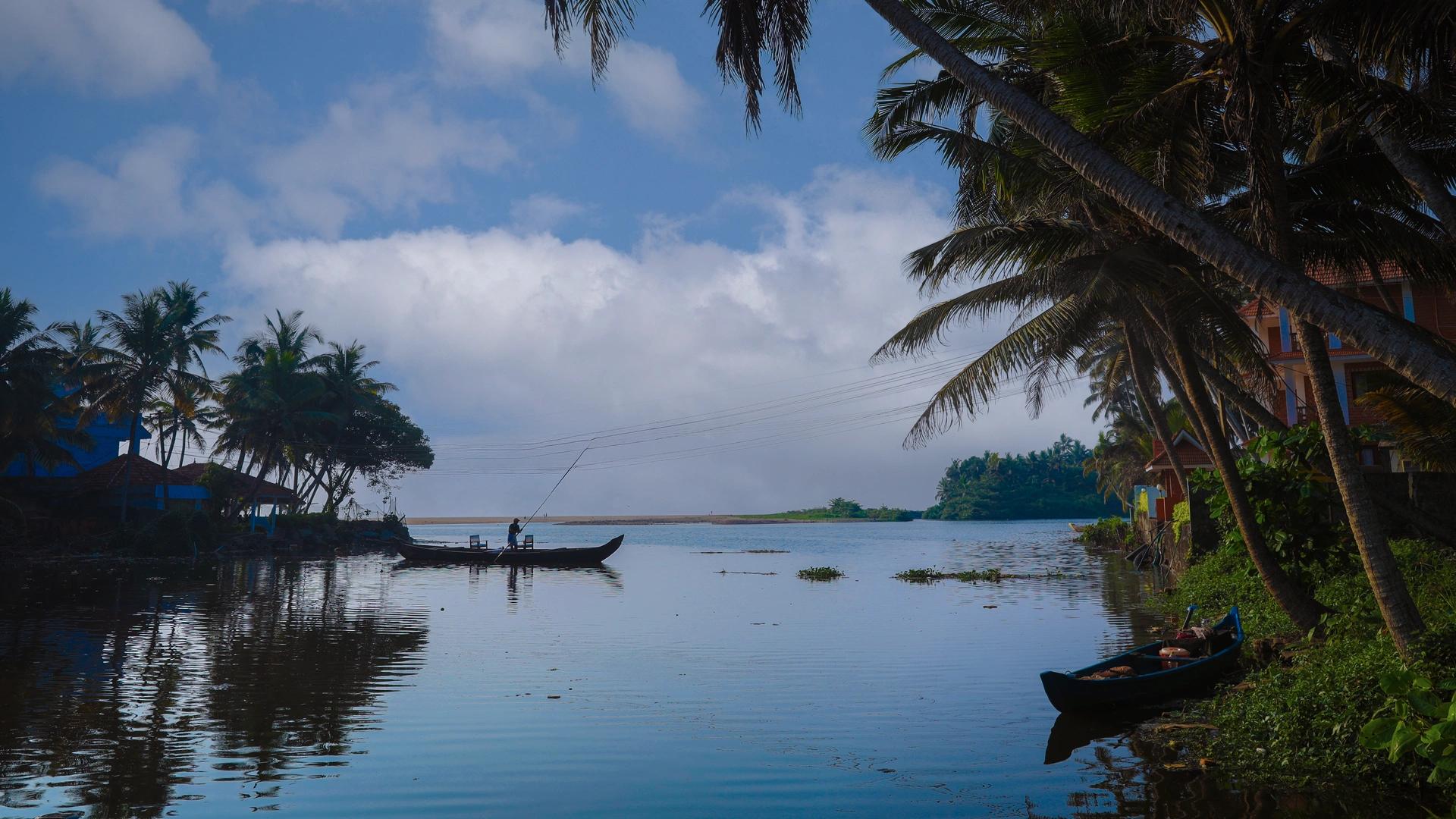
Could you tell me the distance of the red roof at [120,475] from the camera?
1687 inches

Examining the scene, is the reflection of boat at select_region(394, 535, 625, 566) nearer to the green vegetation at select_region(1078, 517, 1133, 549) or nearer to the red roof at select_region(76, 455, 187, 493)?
the red roof at select_region(76, 455, 187, 493)

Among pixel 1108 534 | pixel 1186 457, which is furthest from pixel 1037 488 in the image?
pixel 1186 457

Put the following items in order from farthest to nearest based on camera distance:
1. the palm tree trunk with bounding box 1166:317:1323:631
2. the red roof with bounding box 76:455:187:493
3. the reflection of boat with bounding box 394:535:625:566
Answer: the red roof with bounding box 76:455:187:493, the reflection of boat with bounding box 394:535:625:566, the palm tree trunk with bounding box 1166:317:1323:631

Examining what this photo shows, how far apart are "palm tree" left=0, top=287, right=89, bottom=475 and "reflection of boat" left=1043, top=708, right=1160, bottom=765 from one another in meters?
39.6

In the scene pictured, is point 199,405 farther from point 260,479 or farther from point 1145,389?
point 1145,389

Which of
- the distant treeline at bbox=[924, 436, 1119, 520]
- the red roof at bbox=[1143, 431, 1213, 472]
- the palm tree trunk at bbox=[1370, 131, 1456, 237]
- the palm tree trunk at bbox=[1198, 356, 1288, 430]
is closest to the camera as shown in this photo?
the palm tree trunk at bbox=[1370, 131, 1456, 237]

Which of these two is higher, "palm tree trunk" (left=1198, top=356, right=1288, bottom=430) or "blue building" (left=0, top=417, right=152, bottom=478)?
"blue building" (left=0, top=417, right=152, bottom=478)

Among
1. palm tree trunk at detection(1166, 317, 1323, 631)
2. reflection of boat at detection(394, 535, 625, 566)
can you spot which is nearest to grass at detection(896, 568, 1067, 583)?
reflection of boat at detection(394, 535, 625, 566)

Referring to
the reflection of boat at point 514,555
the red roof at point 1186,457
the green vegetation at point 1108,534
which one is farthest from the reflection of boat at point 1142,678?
the green vegetation at point 1108,534

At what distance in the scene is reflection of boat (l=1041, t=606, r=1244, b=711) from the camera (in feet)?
32.8

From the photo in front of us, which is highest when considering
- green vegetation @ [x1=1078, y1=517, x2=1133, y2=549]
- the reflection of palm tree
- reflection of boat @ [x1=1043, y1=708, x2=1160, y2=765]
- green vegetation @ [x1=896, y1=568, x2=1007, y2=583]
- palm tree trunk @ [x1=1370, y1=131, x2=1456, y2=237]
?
palm tree trunk @ [x1=1370, y1=131, x2=1456, y2=237]

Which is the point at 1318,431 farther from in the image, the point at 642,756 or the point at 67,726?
the point at 67,726

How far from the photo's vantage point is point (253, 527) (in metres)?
50.4

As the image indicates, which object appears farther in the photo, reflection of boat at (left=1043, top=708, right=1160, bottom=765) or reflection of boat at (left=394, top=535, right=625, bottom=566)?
reflection of boat at (left=394, top=535, right=625, bottom=566)
